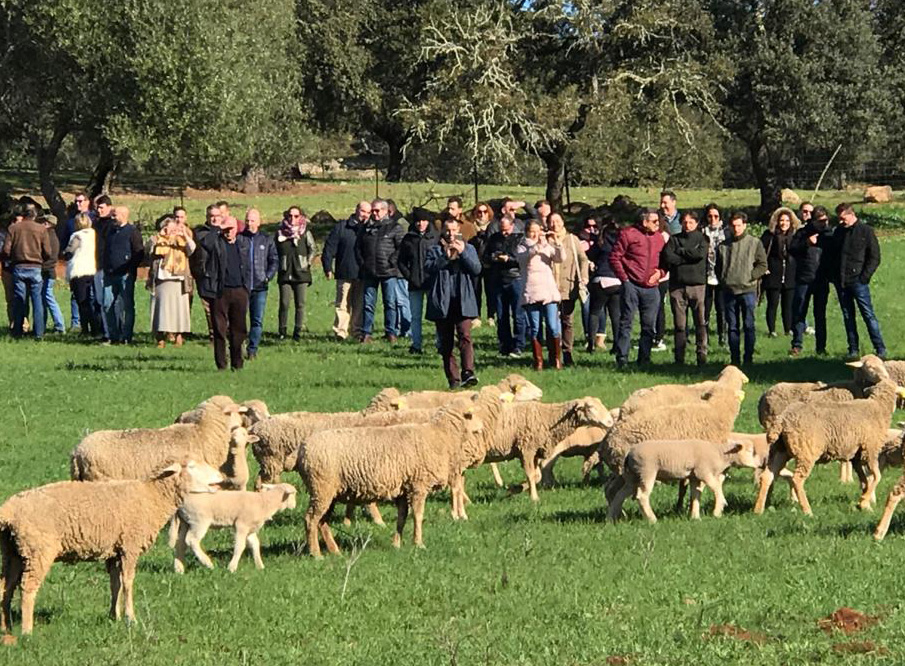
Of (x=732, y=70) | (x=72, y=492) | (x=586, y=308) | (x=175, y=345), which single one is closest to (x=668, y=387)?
(x=72, y=492)

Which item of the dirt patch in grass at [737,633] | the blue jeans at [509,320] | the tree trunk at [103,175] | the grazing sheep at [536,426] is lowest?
the dirt patch in grass at [737,633]

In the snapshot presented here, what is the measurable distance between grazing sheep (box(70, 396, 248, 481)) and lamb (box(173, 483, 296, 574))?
871 millimetres

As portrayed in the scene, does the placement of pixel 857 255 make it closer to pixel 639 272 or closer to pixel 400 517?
pixel 639 272

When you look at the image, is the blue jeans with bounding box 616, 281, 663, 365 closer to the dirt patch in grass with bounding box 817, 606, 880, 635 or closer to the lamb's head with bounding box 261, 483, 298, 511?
the lamb's head with bounding box 261, 483, 298, 511

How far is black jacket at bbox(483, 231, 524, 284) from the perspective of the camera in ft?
75.0

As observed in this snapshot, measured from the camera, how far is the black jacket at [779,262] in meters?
24.3

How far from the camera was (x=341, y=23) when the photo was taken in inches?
2505

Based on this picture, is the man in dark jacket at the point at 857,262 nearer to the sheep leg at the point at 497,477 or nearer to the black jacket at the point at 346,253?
the black jacket at the point at 346,253

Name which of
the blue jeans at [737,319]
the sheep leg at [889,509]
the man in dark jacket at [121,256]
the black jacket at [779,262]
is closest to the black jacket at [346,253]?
the man in dark jacket at [121,256]

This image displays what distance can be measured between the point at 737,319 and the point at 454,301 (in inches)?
186

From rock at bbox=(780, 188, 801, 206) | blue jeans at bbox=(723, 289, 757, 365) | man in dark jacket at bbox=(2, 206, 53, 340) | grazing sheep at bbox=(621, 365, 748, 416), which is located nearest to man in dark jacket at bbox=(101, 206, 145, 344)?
man in dark jacket at bbox=(2, 206, 53, 340)

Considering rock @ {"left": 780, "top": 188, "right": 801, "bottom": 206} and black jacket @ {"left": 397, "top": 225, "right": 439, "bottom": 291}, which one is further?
rock @ {"left": 780, "top": 188, "right": 801, "bottom": 206}

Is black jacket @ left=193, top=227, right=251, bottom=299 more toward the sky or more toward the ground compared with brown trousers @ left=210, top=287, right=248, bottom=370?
more toward the sky

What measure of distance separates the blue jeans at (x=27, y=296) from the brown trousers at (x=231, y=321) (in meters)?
6.17
